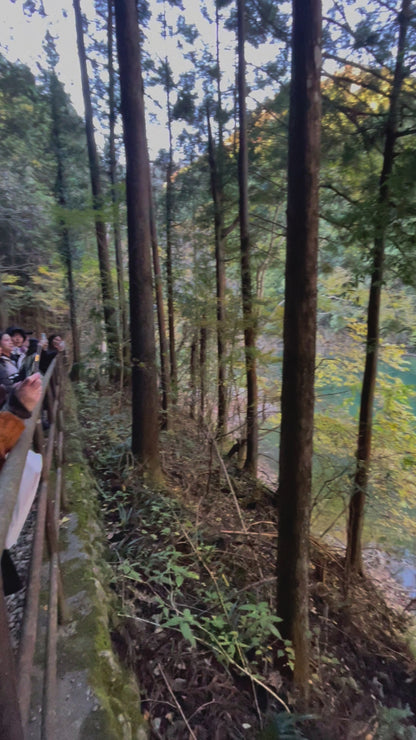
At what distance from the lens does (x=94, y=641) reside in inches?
89.0

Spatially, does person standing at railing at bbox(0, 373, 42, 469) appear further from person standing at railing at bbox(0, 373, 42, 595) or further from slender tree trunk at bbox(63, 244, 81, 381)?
slender tree trunk at bbox(63, 244, 81, 381)

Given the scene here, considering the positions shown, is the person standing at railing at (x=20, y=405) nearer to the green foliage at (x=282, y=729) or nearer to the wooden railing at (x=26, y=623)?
the wooden railing at (x=26, y=623)

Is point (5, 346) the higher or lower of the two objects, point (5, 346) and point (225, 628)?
the higher

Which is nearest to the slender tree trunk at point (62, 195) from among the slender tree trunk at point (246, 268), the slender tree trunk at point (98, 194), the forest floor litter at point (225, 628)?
the slender tree trunk at point (98, 194)

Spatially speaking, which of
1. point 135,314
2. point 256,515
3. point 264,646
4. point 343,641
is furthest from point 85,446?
point 343,641

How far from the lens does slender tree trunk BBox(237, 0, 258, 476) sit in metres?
8.05

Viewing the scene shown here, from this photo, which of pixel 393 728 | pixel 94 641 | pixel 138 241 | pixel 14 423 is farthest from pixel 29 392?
pixel 138 241

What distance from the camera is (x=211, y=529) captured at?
4934mm

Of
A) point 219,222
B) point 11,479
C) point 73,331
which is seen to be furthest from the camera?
point 73,331

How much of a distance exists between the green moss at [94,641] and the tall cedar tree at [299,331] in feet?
5.64

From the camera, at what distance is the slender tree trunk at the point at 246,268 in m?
8.05

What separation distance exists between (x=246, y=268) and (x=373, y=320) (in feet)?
11.2

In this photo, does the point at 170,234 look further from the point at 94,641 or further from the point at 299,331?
the point at 94,641

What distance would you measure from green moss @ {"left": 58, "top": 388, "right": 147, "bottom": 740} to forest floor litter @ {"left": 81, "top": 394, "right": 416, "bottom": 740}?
239 mm
